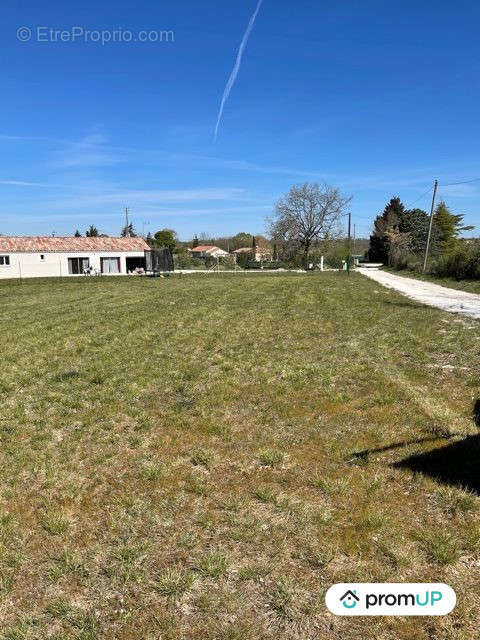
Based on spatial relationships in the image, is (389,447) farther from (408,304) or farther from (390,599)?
(408,304)

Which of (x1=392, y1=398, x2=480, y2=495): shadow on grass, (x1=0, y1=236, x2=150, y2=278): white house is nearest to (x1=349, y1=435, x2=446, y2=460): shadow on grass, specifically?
(x1=392, y1=398, x2=480, y2=495): shadow on grass

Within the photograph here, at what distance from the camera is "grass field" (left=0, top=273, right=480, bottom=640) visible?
2448mm

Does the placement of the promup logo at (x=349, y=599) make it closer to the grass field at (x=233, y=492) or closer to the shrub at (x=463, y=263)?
the grass field at (x=233, y=492)

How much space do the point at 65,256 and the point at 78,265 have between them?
171cm

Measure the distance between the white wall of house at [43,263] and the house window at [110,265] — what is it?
1.41ft

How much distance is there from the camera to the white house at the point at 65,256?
47.3m

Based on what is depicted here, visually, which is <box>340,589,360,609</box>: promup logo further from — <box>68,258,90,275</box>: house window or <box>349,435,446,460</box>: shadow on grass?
<box>68,258,90,275</box>: house window

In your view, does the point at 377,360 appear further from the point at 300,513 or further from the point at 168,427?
the point at 300,513

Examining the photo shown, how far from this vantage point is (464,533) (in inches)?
117

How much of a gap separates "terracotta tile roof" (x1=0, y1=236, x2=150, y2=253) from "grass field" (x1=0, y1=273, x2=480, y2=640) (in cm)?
4522

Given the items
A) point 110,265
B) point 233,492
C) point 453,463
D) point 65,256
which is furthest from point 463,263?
point 65,256

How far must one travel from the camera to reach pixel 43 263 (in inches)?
1914

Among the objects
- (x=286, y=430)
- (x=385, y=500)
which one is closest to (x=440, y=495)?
(x=385, y=500)

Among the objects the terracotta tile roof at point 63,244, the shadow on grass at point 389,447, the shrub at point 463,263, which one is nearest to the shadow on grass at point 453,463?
the shadow on grass at point 389,447
